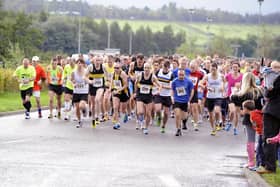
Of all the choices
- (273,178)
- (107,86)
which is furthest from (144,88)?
(273,178)

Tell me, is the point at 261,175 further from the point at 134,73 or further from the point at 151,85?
the point at 134,73

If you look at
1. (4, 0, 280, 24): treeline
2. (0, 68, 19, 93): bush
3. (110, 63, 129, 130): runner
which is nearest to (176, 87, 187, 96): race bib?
(110, 63, 129, 130): runner

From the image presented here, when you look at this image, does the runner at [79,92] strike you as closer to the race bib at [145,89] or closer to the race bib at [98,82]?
the race bib at [98,82]

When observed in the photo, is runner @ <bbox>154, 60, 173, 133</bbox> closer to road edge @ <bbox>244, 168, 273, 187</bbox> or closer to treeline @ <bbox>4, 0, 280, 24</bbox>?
road edge @ <bbox>244, 168, 273, 187</bbox>

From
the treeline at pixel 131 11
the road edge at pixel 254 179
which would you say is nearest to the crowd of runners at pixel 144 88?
the road edge at pixel 254 179

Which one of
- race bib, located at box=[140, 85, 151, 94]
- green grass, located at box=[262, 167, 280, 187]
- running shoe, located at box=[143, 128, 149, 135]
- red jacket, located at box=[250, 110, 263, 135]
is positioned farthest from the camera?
race bib, located at box=[140, 85, 151, 94]

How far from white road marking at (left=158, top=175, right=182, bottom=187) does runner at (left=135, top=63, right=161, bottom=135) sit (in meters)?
7.97

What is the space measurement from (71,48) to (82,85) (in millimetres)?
73934

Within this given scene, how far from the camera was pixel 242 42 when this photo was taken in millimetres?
115188

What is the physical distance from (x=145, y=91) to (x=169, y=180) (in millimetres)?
8592

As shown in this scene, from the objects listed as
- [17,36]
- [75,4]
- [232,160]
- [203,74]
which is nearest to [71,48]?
[17,36]

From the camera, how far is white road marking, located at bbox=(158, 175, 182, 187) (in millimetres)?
10841

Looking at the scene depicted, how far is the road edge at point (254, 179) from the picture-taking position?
1106 centimetres

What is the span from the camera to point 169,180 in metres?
11.2
